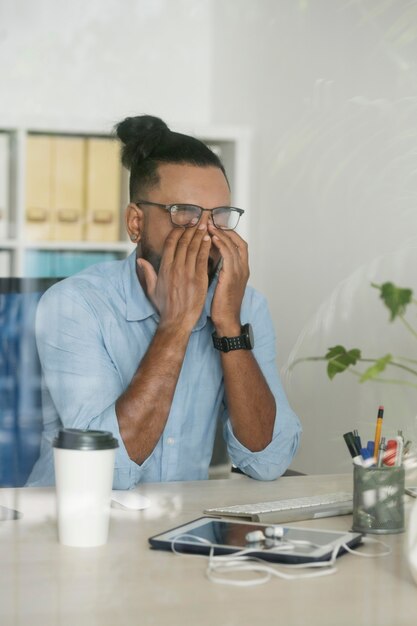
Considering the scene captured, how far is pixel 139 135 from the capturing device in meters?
1.87

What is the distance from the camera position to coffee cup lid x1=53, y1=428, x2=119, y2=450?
2.99 feet

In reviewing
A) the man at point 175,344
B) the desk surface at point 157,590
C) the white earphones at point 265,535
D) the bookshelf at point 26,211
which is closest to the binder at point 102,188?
the bookshelf at point 26,211

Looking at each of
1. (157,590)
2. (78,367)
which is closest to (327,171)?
(78,367)

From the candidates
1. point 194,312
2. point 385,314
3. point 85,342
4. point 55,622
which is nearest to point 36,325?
point 85,342

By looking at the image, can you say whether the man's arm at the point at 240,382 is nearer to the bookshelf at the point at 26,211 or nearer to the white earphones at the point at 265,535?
the bookshelf at the point at 26,211

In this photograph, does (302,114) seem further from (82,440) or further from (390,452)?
(82,440)

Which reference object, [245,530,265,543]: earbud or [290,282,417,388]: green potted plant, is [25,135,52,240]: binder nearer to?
[290,282,417,388]: green potted plant

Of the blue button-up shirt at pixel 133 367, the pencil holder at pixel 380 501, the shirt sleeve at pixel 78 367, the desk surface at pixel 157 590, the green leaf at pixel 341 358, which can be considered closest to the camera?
the desk surface at pixel 157 590

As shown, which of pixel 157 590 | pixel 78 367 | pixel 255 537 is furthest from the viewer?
pixel 78 367

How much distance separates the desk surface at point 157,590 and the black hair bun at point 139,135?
0.97 meters

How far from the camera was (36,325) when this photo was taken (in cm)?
166

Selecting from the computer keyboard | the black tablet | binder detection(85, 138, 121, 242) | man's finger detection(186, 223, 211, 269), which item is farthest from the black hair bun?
the black tablet

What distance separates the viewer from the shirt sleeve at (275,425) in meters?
1.46

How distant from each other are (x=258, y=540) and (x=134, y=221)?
98 cm
